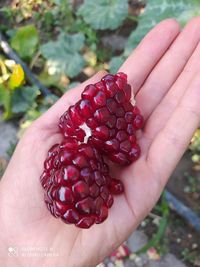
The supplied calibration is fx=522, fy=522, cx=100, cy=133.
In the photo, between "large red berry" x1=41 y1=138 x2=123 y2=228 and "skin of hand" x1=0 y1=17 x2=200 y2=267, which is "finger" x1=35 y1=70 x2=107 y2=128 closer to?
"skin of hand" x1=0 y1=17 x2=200 y2=267

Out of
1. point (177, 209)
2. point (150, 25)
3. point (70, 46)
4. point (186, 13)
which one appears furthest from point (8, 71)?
point (177, 209)

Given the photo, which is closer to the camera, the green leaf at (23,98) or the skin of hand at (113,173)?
the skin of hand at (113,173)

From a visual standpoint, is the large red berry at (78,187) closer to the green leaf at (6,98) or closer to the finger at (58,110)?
the finger at (58,110)

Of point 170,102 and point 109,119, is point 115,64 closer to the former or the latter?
point 170,102

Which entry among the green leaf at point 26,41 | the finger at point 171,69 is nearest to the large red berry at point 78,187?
the finger at point 171,69

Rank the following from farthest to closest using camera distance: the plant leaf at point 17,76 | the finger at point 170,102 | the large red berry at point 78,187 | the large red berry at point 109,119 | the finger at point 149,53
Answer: the plant leaf at point 17,76 < the finger at point 149,53 < the finger at point 170,102 < the large red berry at point 109,119 < the large red berry at point 78,187

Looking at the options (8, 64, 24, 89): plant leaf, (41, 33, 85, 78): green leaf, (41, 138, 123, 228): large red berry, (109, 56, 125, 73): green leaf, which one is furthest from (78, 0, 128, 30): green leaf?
(41, 138, 123, 228): large red berry
